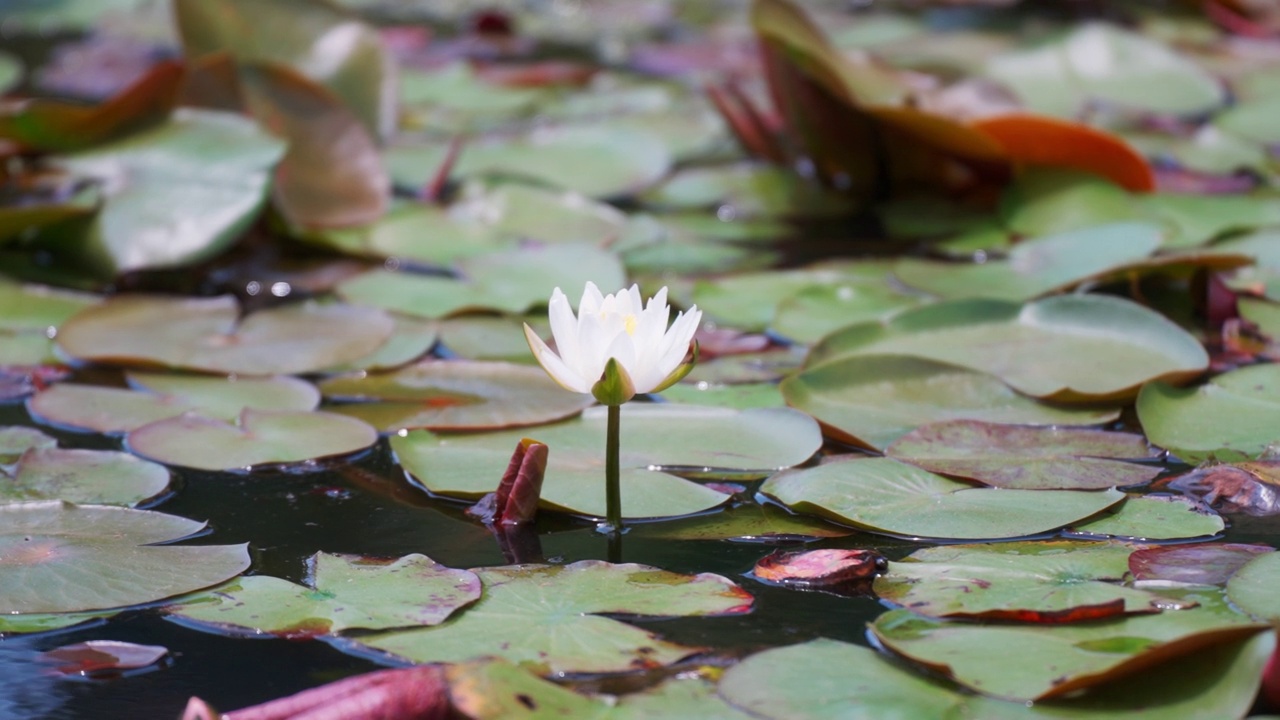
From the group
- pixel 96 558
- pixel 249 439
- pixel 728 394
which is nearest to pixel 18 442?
pixel 249 439

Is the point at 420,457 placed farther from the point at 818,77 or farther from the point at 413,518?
the point at 818,77

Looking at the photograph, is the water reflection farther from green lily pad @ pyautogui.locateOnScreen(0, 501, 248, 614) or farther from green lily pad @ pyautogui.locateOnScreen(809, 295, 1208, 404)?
green lily pad @ pyautogui.locateOnScreen(809, 295, 1208, 404)

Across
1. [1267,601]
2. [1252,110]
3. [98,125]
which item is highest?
[98,125]

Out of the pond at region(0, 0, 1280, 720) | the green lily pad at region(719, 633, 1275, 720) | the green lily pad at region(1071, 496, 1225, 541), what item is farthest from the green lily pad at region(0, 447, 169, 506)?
the green lily pad at region(1071, 496, 1225, 541)

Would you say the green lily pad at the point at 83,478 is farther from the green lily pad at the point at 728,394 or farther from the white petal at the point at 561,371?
the green lily pad at the point at 728,394

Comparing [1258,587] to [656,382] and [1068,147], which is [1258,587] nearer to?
[656,382]

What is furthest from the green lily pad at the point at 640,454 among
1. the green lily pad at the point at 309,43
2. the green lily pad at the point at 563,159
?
the green lily pad at the point at 309,43

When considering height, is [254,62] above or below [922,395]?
above

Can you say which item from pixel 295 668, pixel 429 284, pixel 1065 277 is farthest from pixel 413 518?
pixel 1065 277
